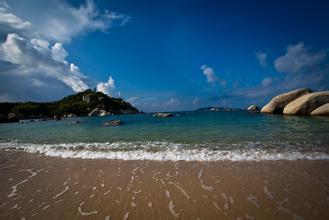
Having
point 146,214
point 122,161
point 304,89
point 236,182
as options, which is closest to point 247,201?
point 236,182

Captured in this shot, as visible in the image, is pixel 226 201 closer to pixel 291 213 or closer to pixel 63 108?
pixel 291 213

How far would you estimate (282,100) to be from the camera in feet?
121

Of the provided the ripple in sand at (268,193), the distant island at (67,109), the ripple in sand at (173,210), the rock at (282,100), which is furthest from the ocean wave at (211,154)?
the distant island at (67,109)

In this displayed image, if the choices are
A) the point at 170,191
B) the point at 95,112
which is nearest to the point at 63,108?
the point at 95,112

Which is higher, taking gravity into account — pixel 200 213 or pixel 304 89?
pixel 304 89

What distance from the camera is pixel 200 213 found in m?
3.72

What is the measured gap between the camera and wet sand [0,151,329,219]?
379 centimetres

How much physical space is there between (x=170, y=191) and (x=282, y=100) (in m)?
40.4

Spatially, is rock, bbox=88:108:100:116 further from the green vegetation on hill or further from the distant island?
the green vegetation on hill

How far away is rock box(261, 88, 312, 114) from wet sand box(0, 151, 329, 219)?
3514 centimetres

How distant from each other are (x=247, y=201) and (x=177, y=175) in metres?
2.33

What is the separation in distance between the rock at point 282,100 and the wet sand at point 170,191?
3514 cm

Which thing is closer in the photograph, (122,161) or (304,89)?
(122,161)

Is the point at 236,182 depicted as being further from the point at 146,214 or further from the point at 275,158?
the point at 275,158
